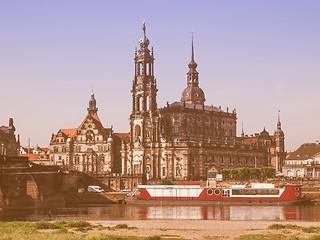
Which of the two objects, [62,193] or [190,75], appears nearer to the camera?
[62,193]

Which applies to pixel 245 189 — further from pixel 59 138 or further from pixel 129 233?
pixel 59 138

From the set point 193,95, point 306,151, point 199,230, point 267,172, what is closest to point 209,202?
point 267,172

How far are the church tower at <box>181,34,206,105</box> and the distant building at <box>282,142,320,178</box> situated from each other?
3045cm

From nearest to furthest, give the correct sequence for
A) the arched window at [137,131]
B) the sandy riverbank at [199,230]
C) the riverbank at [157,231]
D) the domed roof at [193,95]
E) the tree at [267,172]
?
the riverbank at [157,231], the sandy riverbank at [199,230], the tree at [267,172], the arched window at [137,131], the domed roof at [193,95]

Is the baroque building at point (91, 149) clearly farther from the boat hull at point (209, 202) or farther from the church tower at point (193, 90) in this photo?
the boat hull at point (209, 202)

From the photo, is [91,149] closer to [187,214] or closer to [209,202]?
[209,202]

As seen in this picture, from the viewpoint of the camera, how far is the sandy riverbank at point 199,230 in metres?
66.6

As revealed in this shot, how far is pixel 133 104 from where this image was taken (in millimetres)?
168750

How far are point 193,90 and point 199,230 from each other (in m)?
113

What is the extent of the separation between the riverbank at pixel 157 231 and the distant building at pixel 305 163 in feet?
274

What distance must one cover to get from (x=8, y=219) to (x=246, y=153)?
99.7 m

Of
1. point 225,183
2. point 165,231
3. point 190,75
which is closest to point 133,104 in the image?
point 190,75

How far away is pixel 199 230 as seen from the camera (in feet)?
234

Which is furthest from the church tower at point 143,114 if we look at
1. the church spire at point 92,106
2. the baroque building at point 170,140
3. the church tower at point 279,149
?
the church tower at point 279,149
